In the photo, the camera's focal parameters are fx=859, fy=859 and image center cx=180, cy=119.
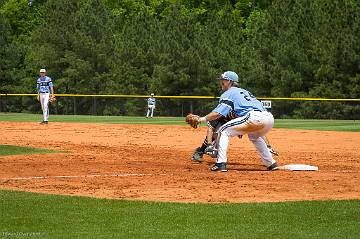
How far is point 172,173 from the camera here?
1326cm

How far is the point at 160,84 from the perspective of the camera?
53469mm

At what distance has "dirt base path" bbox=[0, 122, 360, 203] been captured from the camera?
10875mm

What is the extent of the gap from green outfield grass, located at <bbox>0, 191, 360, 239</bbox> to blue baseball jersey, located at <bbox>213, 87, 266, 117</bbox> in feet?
12.3

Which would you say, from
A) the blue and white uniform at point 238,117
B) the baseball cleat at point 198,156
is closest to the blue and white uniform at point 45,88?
the baseball cleat at point 198,156

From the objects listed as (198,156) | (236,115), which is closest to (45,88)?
(198,156)

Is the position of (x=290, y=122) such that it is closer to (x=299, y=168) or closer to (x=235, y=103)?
(x=299, y=168)

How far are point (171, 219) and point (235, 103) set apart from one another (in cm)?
510

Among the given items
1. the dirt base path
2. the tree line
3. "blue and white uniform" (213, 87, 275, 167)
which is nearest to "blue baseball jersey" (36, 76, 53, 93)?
the dirt base path

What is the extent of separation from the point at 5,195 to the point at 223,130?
422 centimetres

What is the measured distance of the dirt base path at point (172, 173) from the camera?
10.9 meters

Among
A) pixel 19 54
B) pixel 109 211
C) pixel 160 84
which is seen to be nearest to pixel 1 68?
pixel 19 54

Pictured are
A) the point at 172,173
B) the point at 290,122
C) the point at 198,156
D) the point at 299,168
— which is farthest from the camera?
the point at 290,122

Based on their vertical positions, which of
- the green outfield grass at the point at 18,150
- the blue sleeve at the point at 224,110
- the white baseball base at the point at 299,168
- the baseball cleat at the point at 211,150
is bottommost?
the green outfield grass at the point at 18,150

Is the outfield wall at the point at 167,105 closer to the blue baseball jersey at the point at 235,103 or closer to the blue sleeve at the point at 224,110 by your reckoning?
the blue baseball jersey at the point at 235,103
